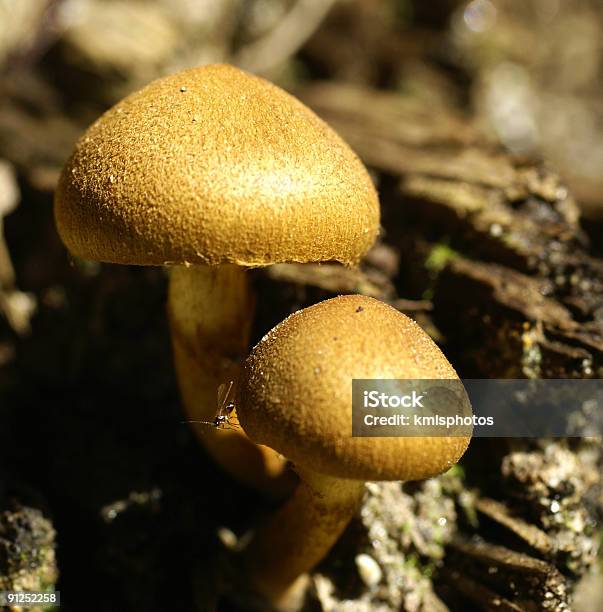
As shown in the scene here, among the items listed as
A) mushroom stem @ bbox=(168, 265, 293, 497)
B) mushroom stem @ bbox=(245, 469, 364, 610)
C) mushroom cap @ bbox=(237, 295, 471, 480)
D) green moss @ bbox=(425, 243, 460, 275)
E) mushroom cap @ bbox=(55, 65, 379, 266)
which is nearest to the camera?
mushroom cap @ bbox=(237, 295, 471, 480)

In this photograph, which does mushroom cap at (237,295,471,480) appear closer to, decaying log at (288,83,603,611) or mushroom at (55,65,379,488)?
mushroom at (55,65,379,488)

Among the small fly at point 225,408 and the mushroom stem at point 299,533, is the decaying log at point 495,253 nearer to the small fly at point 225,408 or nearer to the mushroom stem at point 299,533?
the mushroom stem at point 299,533

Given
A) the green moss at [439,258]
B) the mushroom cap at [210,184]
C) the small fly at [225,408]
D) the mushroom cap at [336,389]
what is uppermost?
the mushroom cap at [210,184]

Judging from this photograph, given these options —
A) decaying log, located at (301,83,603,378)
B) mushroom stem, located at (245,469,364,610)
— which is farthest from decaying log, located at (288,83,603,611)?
mushroom stem, located at (245,469,364,610)

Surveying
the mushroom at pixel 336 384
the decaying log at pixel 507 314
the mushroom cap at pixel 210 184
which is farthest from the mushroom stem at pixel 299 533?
the mushroom cap at pixel 210 184

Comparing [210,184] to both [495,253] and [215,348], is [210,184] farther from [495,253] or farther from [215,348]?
[495,253]

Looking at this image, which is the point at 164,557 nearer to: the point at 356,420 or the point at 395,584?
the point at 395,584

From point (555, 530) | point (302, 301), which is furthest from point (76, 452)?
point (555, 530)
